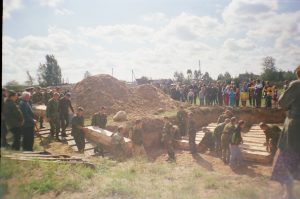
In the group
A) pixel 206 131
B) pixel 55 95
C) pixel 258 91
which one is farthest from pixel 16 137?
pixel 258 91

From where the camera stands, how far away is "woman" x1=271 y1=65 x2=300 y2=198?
407 centimetres

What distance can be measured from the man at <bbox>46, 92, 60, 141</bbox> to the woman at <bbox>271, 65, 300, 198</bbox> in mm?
4681

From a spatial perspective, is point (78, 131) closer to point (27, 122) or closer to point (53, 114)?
point (53, 114)

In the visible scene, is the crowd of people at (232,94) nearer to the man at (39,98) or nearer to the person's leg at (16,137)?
the man at (39,98)

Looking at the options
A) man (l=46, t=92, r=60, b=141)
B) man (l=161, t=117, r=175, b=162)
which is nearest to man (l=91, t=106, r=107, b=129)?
man (l=46, t=92, r=60, b=141)

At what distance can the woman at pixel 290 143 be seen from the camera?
4066 millimetres

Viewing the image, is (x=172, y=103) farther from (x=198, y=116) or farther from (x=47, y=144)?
(x=47, y=144)

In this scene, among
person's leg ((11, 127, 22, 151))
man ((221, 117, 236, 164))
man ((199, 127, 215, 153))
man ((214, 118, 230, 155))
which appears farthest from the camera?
man ((199, 127, 215, 153))

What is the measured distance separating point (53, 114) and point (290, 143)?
5.16 m

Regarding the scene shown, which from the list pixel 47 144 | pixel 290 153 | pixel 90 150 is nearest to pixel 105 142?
pixel 90 150

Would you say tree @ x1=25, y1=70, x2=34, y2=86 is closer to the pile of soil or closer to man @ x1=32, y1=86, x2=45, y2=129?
man @ x1=32, y1=86, x2=45, y2=129

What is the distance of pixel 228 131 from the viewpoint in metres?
8.77

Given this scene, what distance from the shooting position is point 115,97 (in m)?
11.4

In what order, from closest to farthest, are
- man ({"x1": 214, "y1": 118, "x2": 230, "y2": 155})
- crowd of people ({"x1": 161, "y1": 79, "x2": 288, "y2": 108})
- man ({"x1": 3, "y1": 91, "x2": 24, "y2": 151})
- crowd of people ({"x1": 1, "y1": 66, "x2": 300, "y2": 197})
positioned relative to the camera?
crowd of people ({"x1": 1, "y1": 66, "x2": 300, "y2": 197})
man ({"x1": 3, "y1": 91, "x2": 24, "y2": 151})
man ({"x1": 214, "y1": 118, "x2": 230, "y2": 155})
crowd of people ({"x1": 161, "y1": 79, "x2": 288, "y2": 108})
